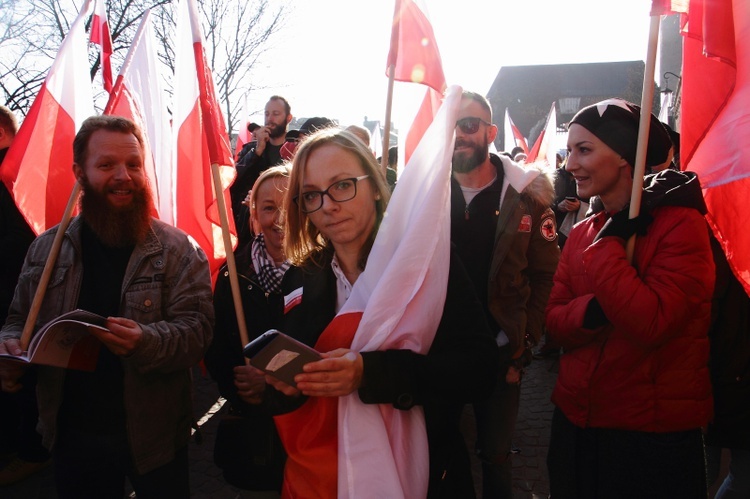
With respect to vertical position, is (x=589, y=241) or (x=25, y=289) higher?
(x=589, y=241)

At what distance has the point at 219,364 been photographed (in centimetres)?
223

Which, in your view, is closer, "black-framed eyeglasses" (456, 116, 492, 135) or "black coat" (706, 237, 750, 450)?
"black coat" (706, 237, 750, 450)

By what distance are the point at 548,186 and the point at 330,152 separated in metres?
1.53

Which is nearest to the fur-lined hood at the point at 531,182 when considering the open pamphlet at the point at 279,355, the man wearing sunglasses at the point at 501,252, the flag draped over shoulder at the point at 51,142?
the man wearing sunglasses at the point at 501,252

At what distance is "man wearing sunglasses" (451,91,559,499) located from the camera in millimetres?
2586

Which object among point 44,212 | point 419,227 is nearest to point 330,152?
point 419,227

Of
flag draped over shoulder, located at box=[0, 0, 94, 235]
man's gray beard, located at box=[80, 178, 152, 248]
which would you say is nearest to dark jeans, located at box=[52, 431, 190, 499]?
man's gray beard, located at box=[80, 178, 152, 248]

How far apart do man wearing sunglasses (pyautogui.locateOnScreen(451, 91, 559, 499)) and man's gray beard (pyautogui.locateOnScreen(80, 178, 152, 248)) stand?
150cm

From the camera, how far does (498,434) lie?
8.44 feet

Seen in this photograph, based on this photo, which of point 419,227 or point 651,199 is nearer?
point 419,227

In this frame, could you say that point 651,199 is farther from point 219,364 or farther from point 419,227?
point 219,364

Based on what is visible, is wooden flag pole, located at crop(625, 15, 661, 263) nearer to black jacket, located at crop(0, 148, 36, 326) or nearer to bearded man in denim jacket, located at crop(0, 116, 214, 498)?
bearded man in denim jacket, located at crop(0, 116, 214, 498)

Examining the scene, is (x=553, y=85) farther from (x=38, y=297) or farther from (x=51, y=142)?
(x=38, y=297)

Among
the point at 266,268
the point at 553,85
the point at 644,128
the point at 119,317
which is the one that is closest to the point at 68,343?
the point at 119,317
